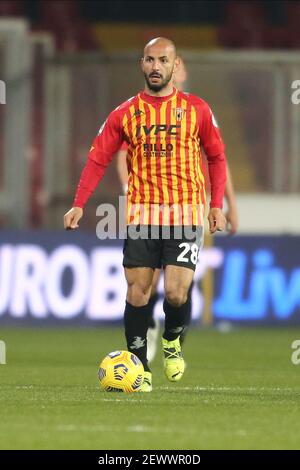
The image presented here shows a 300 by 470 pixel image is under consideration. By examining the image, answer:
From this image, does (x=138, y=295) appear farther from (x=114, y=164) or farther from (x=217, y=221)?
(x=114, y=164)

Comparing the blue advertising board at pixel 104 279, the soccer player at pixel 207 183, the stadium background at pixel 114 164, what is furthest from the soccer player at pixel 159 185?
the blue advertising board at pixel 104 279

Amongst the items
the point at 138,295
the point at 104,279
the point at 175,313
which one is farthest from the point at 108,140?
the point at 104,279

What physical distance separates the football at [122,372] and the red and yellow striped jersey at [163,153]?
0.75 metres

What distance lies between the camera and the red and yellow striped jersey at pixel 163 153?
8031 millimetres

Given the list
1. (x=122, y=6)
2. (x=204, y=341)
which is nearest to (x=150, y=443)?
(x=204, y=341)

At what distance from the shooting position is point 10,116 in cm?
1744

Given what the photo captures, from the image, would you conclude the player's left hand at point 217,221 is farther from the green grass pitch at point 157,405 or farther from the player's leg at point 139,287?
the green grass pitch at point 157,405

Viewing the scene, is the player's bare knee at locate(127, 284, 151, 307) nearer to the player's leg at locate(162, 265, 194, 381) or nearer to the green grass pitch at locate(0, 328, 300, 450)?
the player's leg at locate(162, 265, 194, 381)

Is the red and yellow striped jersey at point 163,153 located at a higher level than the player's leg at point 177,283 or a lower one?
higher

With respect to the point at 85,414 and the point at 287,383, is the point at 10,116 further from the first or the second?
the point at 85,414

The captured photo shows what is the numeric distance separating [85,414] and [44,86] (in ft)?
37.8

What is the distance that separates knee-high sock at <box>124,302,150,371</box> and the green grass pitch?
232 millimetres

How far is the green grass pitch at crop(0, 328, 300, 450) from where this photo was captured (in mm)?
5949

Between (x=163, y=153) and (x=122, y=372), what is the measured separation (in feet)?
4.00
